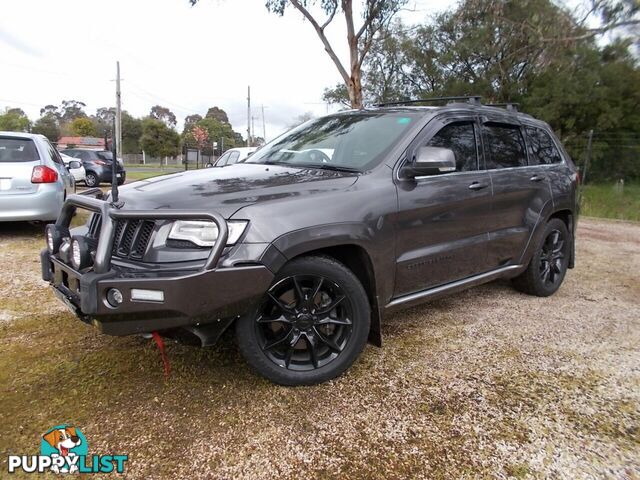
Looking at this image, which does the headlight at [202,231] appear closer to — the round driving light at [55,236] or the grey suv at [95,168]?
the round driving light at [55,236]

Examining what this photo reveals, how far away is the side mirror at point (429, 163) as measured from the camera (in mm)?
2846

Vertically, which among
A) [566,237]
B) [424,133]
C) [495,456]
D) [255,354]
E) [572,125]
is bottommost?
[495,456]

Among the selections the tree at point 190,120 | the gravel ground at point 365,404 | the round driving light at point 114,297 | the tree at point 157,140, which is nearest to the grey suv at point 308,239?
the round driving light at point 114,297

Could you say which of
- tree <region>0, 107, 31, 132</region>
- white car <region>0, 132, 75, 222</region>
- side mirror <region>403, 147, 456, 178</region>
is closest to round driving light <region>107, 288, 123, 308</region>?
side mirror <region>403, 147, 456, 178</region>

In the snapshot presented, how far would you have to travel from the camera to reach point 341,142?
10.8ft

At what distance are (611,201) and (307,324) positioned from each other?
680 inches

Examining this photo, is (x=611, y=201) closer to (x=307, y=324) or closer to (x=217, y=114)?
(x=307, y=324)

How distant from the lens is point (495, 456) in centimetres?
208

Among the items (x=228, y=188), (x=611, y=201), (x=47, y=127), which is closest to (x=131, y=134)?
(x=47, y=127)

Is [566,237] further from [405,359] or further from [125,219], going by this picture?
[125,219]

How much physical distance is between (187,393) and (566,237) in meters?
3.95

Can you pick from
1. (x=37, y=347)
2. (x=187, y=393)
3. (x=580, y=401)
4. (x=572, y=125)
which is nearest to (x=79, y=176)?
(x=37, y=347)

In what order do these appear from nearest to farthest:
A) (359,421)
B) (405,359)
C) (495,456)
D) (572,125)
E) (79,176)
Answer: (495,456)
(359,421)
(405,359)
(79,176)
(572,125)

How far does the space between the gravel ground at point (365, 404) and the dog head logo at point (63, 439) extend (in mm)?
65
